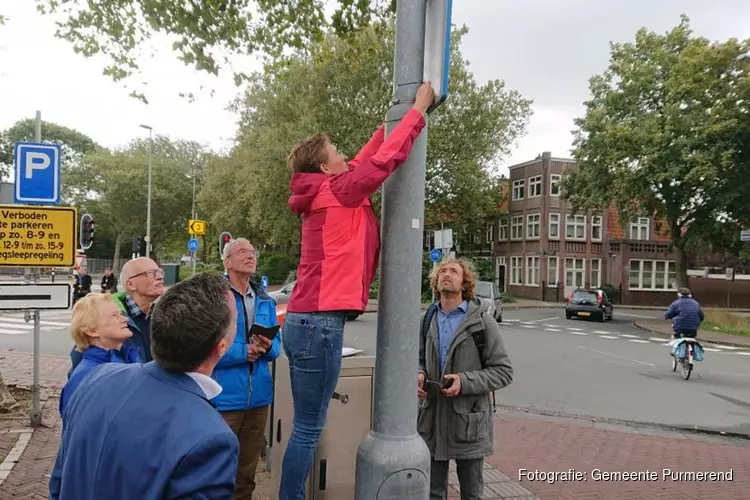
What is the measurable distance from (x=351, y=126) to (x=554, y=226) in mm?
19943

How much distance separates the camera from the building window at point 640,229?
42688 mm

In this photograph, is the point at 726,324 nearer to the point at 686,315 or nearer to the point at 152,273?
the point at 686,315

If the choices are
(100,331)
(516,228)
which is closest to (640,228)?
(516,228)

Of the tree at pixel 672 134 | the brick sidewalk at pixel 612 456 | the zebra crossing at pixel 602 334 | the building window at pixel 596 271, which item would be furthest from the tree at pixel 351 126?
the brick sidewalk at pixel 612 456

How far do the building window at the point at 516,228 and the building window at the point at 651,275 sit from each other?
8.15 metres

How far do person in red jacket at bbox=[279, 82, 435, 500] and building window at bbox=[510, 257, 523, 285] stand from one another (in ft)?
139

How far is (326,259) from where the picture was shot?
2424mm

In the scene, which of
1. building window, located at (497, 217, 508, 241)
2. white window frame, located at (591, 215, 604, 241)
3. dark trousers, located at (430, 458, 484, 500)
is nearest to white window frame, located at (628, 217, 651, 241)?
white window frame, located at (591, 215, 604, 241)

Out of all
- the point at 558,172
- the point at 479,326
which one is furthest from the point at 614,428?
the point at 558,172

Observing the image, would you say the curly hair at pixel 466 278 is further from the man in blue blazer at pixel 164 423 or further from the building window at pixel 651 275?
the building window at pixel 651 275

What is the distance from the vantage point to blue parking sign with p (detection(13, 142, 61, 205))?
611 centimetres

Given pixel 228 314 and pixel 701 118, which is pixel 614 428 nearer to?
pixel 228 314

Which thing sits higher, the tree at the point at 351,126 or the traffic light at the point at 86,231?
the tree at the point at 351,126

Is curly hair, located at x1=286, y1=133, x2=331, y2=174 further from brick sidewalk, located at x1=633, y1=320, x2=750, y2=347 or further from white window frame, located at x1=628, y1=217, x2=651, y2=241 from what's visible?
white window frame, located at x1=628, y1=217, x2=651, y2=241
